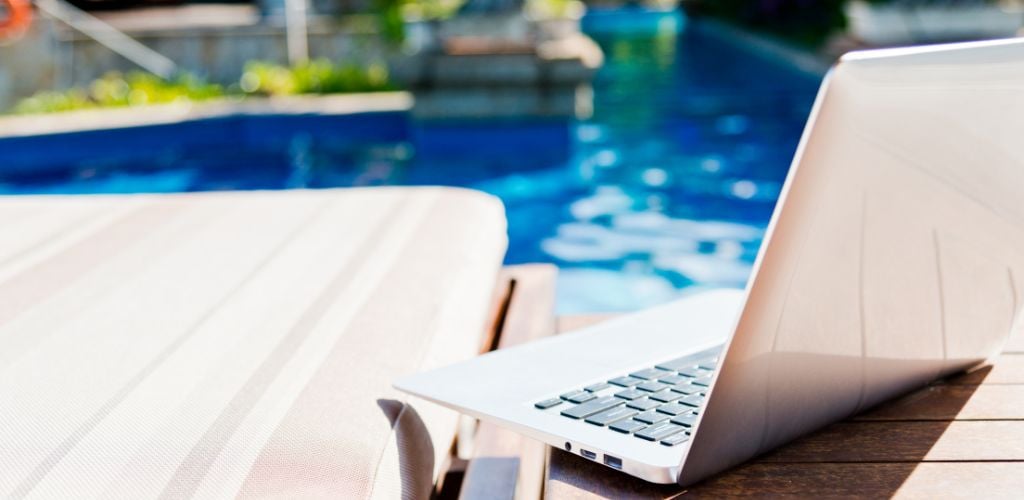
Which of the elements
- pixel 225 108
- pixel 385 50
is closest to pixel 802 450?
pixel 225 108

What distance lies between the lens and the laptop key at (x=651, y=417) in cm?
80

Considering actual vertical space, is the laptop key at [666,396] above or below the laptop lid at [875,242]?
below

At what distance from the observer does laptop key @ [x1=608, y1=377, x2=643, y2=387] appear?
0.89 m

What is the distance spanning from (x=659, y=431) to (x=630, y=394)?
0.09 m

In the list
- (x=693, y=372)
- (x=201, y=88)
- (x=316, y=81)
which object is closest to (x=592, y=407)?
(x=693, y=372)

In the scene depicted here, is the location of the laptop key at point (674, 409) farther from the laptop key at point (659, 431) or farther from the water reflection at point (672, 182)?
the water reflection at point (672, 182)

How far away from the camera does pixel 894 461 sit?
2.47ft

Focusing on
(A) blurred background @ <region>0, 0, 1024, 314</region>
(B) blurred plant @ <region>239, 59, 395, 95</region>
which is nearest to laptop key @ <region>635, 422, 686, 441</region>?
(A) blurred background @ <region>0, 0, 1024, 314</region>

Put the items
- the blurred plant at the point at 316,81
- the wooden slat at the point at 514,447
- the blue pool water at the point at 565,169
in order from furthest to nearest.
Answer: the blurred plant at the point at 316,81
the blue pool water at the point at 565,169
the wooden slat at the point at 514,447

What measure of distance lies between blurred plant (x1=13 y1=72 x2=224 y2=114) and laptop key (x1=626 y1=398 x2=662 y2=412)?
7315 millimetres

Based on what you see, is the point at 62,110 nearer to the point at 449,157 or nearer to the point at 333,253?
the point at 449,157

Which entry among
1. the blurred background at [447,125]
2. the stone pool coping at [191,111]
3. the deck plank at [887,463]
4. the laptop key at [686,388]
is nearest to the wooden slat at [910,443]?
the deck plank at [887,463]

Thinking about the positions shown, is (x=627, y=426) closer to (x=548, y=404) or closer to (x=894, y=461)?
(x=548, y=404)

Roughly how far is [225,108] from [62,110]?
4.57ft
